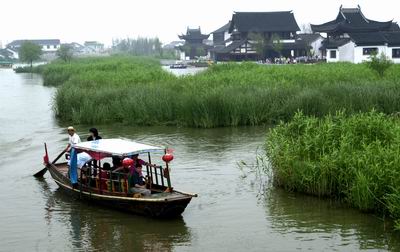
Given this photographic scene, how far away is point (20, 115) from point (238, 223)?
79.8 ft

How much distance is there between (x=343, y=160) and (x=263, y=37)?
6490 cm

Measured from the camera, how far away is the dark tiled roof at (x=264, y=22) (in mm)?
77500

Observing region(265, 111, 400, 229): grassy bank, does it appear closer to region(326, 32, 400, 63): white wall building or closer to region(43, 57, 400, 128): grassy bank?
region(43, 57, 400, 128): grassy bank

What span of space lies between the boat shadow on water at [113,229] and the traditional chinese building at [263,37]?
200ft

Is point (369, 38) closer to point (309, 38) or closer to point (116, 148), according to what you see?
point (309, 38)

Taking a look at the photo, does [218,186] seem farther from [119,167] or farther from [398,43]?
[398,43]

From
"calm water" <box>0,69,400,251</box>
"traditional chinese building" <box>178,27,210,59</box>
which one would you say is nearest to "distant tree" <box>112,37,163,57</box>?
"traditional chinese building" <box>178,27,210,59</box>

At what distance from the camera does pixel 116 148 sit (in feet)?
43.0

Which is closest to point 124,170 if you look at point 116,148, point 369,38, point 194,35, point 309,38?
point 116,148

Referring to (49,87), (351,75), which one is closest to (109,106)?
(351,75)

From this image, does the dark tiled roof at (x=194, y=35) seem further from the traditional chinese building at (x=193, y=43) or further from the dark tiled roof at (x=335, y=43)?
the dark tiled roof at (x=335, y=43)

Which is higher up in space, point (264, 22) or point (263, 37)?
point (264, 22)

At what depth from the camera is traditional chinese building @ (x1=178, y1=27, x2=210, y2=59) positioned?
104000mm

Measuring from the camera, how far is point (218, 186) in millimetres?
15516
